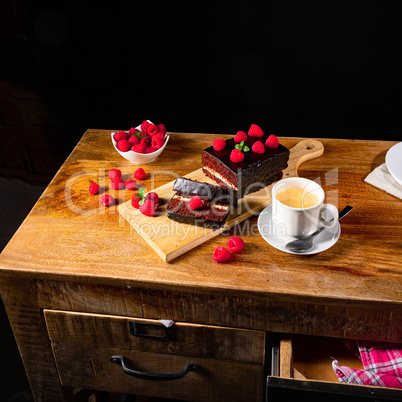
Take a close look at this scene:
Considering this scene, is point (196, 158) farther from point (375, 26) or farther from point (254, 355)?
point (375, 26)

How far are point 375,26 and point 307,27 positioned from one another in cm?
31

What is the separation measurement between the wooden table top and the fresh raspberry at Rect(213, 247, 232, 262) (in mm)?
21

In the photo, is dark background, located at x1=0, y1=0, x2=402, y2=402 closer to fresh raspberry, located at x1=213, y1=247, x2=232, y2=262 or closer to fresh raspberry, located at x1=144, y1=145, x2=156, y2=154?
fresh raspberry, located at x1=144, y1=145, x2=156, y2=154

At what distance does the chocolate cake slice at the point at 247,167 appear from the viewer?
1.61m

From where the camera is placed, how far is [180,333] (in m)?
1.47

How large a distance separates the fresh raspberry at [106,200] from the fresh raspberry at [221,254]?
1.43 ft

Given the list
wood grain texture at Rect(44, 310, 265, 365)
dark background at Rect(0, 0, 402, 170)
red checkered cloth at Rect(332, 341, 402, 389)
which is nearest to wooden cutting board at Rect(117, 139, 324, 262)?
wood grain texture at Rect(44, 310, 265, 365)

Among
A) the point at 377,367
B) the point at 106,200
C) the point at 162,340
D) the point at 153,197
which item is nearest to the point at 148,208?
the point at 153,197

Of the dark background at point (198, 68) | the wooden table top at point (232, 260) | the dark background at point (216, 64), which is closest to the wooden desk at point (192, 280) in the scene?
the wooden table top at point (232, 260)

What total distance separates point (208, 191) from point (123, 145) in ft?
1.41

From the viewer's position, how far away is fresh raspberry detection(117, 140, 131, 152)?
178 cm

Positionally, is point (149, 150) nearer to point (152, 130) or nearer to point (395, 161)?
point (152, 130)

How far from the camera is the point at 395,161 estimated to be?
1.68 metres

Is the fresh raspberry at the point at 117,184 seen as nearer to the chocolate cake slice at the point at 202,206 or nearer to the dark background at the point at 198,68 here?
the chocolate cake slice at the point at 202,206
